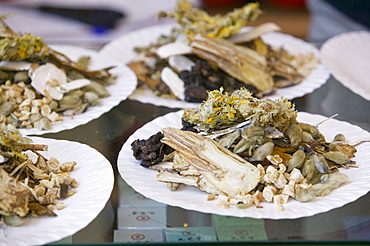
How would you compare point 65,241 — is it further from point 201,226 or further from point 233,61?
point 233,61

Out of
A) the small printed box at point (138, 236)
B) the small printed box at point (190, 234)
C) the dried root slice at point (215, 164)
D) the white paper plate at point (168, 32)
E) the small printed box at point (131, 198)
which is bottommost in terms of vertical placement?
the white paper plate at point (168, 32)

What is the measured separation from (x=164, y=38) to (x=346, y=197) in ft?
3.23

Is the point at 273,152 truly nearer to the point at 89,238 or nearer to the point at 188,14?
the point at 89,238

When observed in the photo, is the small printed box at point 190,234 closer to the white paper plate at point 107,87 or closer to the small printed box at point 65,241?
the small printed box at point 65,241

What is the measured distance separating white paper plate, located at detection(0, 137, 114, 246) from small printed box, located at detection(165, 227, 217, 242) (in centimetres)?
13

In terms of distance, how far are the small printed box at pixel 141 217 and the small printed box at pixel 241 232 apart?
11 centimetres

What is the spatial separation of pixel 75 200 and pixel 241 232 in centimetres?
31

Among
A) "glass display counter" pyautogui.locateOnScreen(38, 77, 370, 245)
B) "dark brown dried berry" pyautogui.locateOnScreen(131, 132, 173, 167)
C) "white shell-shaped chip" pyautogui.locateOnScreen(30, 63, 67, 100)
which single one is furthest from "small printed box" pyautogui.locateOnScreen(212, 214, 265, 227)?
"white shell-shaped chip" pyautogui.locateOnScreen(30, 63, 67, 100)

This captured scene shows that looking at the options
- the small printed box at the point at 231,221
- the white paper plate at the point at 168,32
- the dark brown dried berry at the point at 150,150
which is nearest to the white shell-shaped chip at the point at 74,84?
the white paper plate at the point at 168,32

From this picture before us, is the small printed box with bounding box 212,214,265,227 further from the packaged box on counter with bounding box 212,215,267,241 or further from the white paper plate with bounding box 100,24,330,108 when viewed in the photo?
the white paper plate with bounding box 100,24,330,108

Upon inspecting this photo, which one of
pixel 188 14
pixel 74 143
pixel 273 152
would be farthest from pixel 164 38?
pixel 273 152

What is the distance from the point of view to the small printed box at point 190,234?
2.92 ft

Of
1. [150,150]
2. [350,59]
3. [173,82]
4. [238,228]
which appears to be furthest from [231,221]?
[350,59]

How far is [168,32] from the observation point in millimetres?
1941
